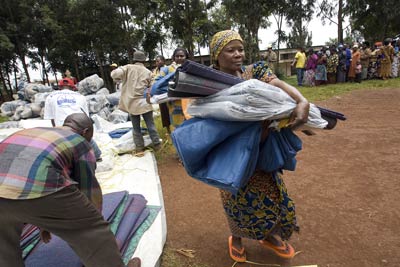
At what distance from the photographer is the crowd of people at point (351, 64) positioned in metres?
10.5

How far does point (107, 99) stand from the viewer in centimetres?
866

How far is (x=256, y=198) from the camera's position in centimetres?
180

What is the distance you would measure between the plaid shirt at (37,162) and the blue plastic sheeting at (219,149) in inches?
25.5

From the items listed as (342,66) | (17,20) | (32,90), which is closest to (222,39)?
(32,90)

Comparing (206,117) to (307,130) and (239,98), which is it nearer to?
(239,98)

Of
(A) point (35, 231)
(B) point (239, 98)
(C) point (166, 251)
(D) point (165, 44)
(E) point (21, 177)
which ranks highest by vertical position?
(D) point (165, 44)

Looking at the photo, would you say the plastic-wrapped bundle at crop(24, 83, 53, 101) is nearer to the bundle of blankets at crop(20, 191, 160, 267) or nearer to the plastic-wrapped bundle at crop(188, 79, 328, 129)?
the bundle of blankets at crop(20, 191, 160, 267)

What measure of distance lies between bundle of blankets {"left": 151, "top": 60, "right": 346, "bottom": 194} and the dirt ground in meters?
1.18

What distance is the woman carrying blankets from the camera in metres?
1.63

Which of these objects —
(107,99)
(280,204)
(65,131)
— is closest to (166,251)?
(280,204)

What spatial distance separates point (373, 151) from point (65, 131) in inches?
155

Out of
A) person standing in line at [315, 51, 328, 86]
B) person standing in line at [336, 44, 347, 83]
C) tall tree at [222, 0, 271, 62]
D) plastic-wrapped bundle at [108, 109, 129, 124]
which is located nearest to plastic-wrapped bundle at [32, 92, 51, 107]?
plastic-wrapped bundle at [108, 109, 129, 124]

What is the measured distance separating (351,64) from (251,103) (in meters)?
11.2

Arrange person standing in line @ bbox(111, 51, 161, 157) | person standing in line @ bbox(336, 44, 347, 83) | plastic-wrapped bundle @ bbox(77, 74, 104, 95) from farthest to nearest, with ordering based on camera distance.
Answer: person standing in line @ bbox(336, 44, 347, 83), plastic-wrapped bundle @ bbox(77, 74, 104, 95), person standing in line @ bbox(111, 51, 161, 157)
